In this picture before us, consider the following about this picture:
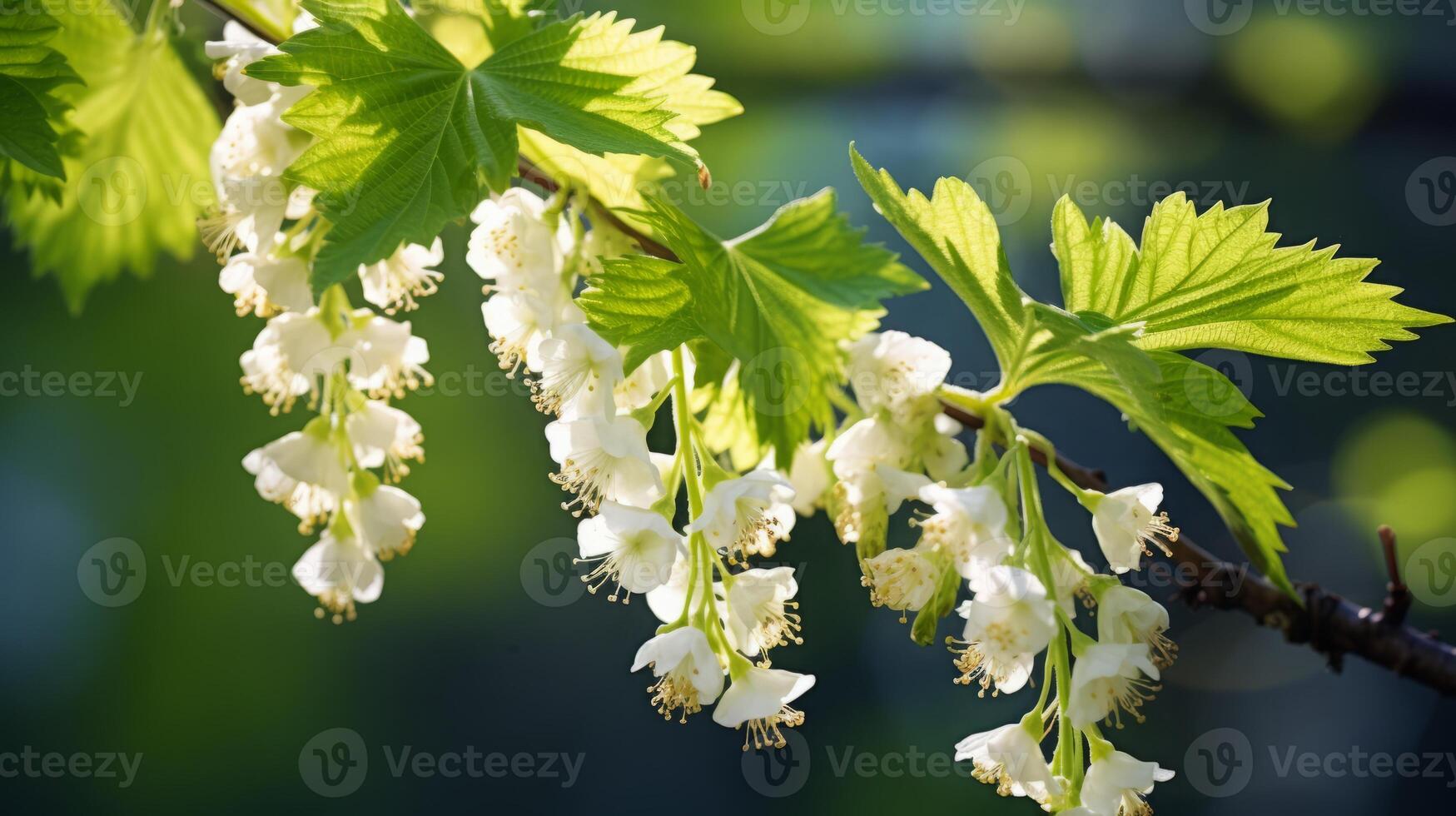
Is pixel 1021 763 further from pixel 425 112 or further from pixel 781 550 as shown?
pixel 781 550

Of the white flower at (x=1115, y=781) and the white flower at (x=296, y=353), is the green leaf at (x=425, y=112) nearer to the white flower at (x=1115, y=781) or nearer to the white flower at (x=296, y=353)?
the white flower at (x=296, y=353)

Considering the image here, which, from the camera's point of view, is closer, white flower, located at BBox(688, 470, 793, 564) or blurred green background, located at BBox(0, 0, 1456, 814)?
white flower, located at BBox(688, 470, 793, 564)

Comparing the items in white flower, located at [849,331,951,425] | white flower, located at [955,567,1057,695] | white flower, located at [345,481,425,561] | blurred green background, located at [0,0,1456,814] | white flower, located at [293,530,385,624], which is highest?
white flower, located at [849,331,951,425]

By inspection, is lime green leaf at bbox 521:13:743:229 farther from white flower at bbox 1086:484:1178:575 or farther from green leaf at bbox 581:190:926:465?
white flower at bbox 1086:484:1178:575

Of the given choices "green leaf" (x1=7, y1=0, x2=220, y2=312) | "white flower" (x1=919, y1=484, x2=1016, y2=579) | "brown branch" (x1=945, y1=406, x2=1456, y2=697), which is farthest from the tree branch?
"green leaf" (x1=7, y1=0, x2=220, y2=312)

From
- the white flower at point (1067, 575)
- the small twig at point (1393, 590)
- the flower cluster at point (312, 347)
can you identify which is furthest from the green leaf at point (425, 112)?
the small twig at point (1393, 590)

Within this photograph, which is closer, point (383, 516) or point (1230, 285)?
point (1230, 285)

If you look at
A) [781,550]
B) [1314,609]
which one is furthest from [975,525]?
[781,550]
